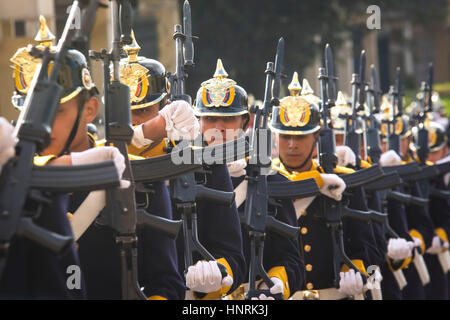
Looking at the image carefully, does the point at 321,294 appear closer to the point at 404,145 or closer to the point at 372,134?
the point at 372,134

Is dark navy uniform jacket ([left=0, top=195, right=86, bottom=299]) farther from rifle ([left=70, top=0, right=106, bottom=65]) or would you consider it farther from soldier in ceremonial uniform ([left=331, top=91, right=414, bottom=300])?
soldier in ceremonial uniform ([left=331, top=91, right=414, bottom=300])

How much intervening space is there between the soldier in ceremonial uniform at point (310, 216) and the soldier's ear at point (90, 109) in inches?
128

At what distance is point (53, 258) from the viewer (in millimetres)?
4258

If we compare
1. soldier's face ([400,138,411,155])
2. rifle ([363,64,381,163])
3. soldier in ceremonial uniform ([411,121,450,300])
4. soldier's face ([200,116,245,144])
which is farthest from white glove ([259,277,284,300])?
soldier's face ([400,138,411,155])

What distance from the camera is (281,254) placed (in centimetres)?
726

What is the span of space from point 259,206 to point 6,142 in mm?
3328

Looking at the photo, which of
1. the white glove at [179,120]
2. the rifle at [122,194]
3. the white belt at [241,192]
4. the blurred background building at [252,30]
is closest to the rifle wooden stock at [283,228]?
the white belt at [241,192]

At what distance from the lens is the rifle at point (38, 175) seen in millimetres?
4004

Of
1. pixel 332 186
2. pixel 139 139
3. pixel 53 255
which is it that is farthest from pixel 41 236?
pixel 332 186

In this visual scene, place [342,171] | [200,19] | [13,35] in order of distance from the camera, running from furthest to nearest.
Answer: [200,19] < [13,35] < [342,171]

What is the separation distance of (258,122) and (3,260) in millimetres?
3632

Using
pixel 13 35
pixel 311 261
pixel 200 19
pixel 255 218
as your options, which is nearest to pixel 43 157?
pixel 255 218

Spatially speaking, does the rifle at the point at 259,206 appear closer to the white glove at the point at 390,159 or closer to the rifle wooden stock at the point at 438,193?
the white glove at the point at 390,159

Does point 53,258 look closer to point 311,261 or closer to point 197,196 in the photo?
point 197,196
